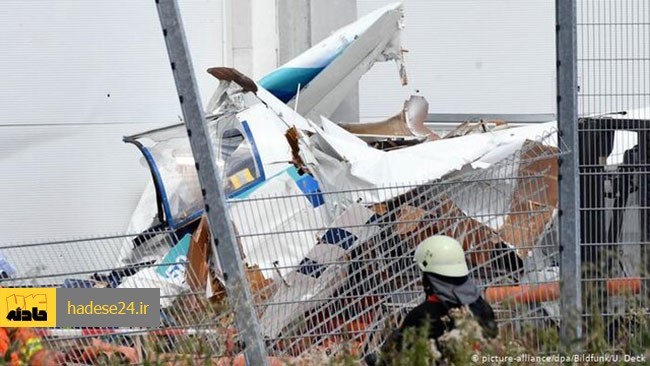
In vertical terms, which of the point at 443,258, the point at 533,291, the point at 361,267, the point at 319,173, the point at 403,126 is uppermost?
the point at 403,126

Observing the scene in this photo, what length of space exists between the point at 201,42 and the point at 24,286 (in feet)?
15.4

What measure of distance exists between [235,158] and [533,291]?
2.34 metres

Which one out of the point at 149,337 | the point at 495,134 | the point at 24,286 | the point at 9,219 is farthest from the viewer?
the point at 9,219

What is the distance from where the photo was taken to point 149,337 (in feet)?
16.0

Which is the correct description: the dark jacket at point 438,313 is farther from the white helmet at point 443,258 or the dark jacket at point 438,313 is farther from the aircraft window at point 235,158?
the aircraft window at point 235,158

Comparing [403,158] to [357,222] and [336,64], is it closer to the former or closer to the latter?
[357,222]

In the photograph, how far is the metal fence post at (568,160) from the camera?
15.7ft

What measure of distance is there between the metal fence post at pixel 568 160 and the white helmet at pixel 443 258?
46cm

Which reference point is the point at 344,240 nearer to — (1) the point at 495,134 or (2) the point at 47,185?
(1) the point at 495,134

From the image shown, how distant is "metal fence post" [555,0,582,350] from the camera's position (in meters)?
4.80

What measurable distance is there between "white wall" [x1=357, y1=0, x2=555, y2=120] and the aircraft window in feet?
9.93

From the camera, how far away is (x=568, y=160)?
485cm

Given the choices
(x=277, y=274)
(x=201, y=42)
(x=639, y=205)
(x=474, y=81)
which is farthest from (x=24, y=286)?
(x=474, y=81)

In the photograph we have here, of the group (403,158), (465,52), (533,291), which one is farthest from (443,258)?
(465,52)
